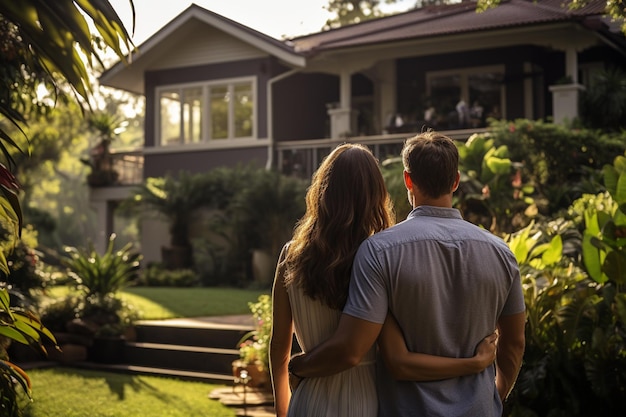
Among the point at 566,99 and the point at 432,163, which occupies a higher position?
the point at 566,99

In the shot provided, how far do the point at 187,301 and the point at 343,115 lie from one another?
27.0ft

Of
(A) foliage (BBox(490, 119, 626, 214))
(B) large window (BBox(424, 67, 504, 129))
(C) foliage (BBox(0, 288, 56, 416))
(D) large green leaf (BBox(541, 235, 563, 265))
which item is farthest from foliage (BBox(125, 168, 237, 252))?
(C) foliage (BBox(0, 288, 56, 416))

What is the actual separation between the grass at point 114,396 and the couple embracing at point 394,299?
5180 millimetres

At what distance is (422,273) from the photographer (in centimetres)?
299

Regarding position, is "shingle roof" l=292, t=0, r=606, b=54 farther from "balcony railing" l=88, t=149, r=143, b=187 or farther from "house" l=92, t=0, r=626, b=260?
"balcony railing" l=88, t=149, r=143, b=187

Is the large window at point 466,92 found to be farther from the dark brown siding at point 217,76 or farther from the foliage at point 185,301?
the foliage at point 185,301

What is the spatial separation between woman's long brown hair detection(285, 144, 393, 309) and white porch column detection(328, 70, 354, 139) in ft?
57.5

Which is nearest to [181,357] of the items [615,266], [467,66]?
[615,266]

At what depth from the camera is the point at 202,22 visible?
73.6 ft

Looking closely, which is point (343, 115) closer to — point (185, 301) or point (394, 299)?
point (185, 301)

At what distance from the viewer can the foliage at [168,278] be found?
18.3 m

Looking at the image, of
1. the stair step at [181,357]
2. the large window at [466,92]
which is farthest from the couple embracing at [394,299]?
the large window at [466,92]

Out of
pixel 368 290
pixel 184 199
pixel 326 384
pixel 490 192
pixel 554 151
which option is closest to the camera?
pixel 368 290

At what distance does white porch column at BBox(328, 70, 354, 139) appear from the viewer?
20.9 meters
